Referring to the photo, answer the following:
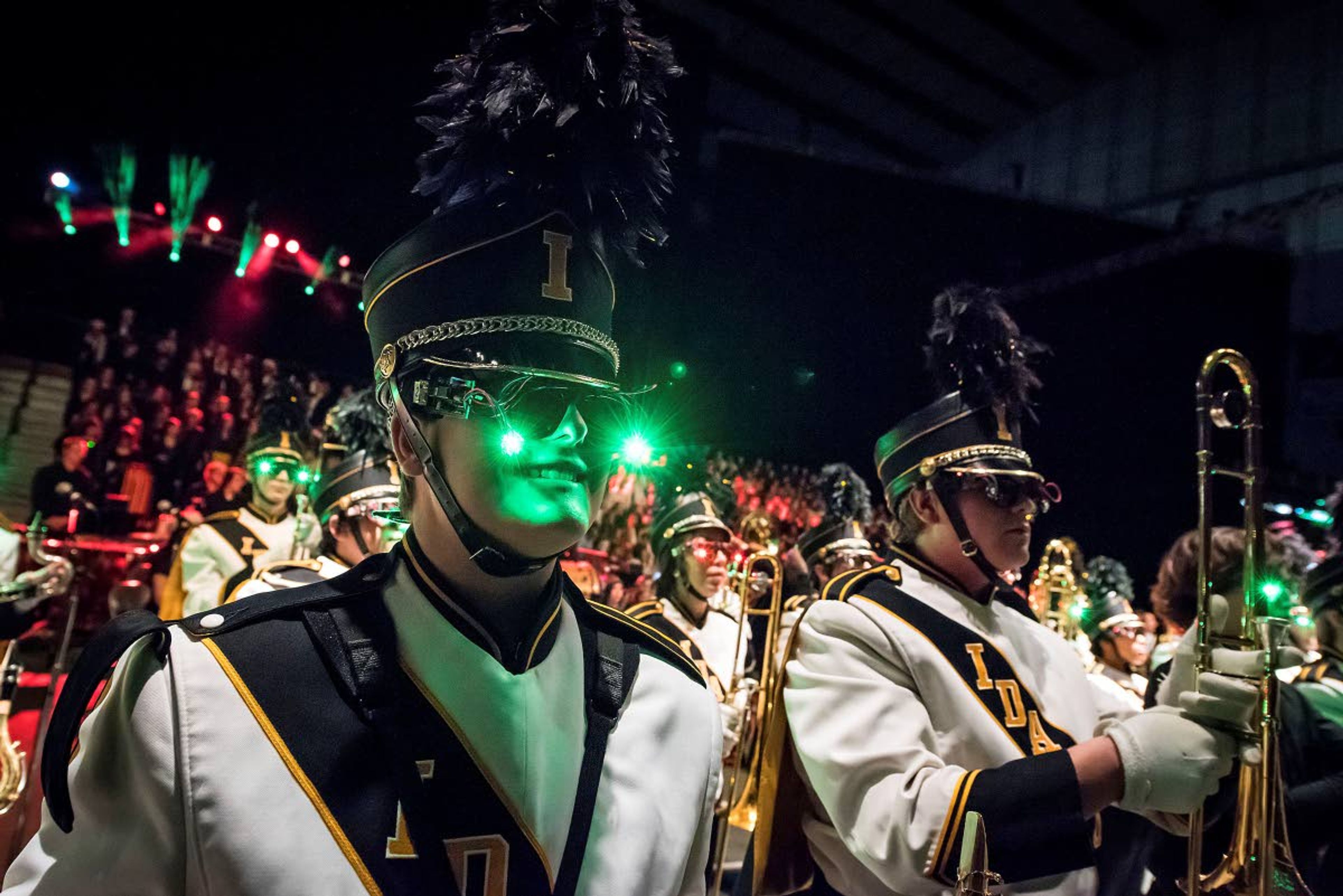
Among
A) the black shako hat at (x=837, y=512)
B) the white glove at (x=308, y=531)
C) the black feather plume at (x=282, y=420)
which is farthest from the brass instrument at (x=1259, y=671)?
the black feather plume at (x=282, y=420)

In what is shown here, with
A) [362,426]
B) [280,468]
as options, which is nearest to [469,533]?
[362,426]

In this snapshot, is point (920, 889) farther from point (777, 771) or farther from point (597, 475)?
point (597, 475)

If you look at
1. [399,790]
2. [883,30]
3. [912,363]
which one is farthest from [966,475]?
[883,30]

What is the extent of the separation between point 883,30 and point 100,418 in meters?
11.7

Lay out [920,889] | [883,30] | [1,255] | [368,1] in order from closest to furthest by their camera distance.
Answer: [920,889] → [368,1] → [1,255] → [883,30]

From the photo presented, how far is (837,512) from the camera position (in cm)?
802

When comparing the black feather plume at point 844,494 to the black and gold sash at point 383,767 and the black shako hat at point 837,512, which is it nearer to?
the black shako hat at point 837,512

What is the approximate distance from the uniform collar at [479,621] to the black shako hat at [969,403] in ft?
5.36

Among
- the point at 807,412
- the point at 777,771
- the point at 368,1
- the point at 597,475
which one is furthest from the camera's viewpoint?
the point at 807,412

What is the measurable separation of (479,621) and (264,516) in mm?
5252

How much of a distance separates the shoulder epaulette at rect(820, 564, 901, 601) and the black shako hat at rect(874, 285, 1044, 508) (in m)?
0.32

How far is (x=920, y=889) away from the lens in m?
2.08

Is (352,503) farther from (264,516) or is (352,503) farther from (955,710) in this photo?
(955,710)

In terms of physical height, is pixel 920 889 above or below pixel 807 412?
below
